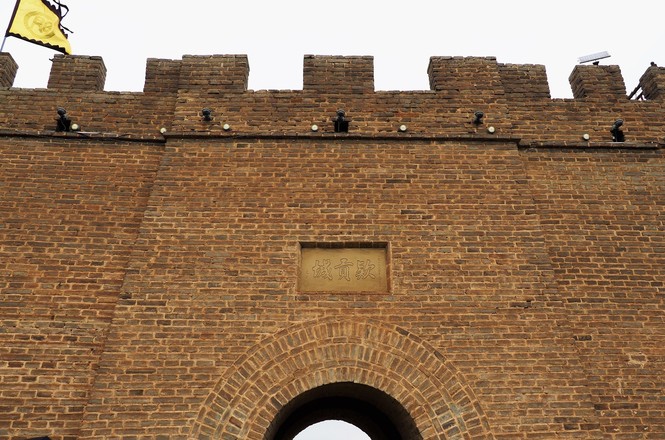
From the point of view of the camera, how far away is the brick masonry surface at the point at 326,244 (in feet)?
16.8

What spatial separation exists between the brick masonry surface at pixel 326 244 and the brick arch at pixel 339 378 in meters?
0.02


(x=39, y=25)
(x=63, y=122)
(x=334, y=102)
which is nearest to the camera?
(x=63, y=122)

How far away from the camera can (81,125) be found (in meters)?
6.68

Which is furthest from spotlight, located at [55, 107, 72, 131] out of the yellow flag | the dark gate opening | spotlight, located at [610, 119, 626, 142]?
spotlight, located at [610, 119, 626, 142]

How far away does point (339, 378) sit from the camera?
5.17 meters

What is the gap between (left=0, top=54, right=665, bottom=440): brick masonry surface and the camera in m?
5.11

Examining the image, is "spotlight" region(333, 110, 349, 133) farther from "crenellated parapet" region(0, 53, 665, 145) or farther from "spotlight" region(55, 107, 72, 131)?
"spotlight" region(55, 107, 72, 131)

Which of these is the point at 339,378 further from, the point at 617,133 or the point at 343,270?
the point at 617,133

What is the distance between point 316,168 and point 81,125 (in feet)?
9.81

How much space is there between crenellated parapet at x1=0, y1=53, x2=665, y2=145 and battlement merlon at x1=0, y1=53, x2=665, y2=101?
0.01 metres

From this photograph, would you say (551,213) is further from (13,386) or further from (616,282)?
(13,386)

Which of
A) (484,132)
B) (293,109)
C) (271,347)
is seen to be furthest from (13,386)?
(484,132)

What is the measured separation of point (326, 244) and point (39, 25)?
5205 millimetres

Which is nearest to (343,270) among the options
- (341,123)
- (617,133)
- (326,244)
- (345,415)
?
(326,244)
